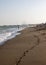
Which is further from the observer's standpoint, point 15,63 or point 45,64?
point 15,63

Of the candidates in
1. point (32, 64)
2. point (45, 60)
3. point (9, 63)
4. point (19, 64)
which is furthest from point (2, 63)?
point (45, 60)

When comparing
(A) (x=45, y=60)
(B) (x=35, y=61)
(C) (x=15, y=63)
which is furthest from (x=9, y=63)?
(A) (x=45, y=60)

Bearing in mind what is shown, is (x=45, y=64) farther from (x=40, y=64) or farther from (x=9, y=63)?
(x=9, y=63)

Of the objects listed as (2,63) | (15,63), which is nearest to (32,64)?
(15,63)

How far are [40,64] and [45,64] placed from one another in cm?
12

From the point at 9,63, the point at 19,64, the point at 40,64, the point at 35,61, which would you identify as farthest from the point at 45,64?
the point at 9,63

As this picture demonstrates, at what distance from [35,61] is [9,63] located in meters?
0.70

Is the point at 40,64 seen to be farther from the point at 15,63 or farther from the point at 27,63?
the point at 15,63

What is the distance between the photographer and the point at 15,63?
4.01 metres

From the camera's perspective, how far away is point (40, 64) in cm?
368

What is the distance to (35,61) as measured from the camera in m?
3.95

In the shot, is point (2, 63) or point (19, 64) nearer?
point (19, 64)

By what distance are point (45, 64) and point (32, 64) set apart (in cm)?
32

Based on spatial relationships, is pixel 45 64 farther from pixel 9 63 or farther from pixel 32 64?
pixel 9 63
